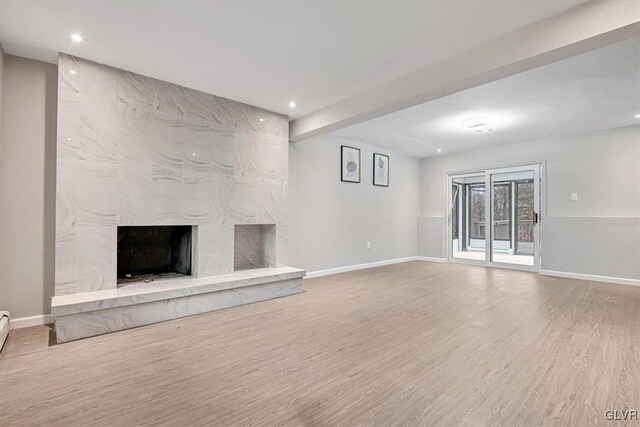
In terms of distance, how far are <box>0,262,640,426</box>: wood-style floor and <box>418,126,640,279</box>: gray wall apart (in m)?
1.87

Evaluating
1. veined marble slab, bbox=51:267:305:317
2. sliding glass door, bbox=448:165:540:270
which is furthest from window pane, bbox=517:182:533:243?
veined marble slab, bbox=51:267:305:317

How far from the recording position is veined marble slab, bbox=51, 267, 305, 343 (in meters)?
2.82

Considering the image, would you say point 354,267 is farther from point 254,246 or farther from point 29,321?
point 29,321

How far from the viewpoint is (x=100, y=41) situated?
2.84 metres

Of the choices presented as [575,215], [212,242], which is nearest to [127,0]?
[212,242]

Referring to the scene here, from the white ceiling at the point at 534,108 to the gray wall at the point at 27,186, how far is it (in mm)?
4087

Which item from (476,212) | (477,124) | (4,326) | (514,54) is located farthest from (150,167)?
(476,212)

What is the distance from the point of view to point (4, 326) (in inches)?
108

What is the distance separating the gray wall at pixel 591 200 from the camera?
17.3ft

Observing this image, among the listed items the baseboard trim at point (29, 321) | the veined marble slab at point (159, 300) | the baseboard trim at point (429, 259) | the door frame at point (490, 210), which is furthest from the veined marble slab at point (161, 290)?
the door frame at point (490, 210)

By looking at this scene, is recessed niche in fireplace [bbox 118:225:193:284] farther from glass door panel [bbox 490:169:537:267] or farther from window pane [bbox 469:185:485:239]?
window pane [bbox 469:185:485:239]

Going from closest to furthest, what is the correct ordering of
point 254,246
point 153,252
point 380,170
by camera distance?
point 153,252 < point 254,246 < point 380,170

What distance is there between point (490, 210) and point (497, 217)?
208mm

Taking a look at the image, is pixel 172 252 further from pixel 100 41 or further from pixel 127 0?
pixel 127 0
